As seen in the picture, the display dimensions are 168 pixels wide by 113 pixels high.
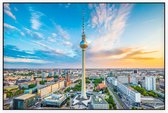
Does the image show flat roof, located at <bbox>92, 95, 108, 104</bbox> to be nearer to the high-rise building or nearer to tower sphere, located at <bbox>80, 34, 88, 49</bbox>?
the high-rise building

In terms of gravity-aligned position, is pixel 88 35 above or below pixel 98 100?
above

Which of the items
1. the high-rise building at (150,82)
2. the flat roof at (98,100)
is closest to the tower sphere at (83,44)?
the flat roof at (98,100)

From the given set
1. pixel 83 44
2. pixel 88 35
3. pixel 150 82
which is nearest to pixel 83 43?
pixel 83 44

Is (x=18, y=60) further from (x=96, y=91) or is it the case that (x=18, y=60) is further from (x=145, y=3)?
(x=145, y=3)

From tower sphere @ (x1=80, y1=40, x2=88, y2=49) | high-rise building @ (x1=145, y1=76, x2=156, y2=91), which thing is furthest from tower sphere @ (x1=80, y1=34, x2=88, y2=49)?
high-rise building @ (x1=145, y1=76, x2=156, y2=91)

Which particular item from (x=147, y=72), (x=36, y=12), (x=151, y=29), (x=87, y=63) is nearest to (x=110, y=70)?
(x=87, y=63)

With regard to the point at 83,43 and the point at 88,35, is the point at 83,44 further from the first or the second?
the point at 88,35

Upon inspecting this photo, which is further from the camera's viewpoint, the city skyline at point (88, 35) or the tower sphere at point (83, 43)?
the tower sphere at point (83, 43)

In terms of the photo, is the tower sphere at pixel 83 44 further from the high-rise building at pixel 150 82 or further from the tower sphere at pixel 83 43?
the high-rise building at pixel 150 82

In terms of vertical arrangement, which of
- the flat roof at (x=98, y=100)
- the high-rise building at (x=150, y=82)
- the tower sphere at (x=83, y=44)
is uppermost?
the tower sphere at (x=83, y=44)
